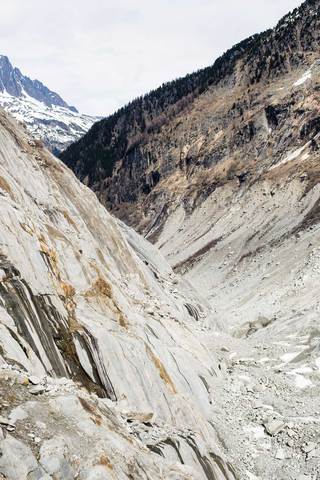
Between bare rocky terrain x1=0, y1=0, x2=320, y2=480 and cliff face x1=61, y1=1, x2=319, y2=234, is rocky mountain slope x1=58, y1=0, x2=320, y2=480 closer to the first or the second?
bare rocky terrain x1=0, y1=0, x2=320, y2=480

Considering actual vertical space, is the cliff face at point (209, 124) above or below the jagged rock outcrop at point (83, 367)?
above

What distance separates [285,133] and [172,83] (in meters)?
78.9

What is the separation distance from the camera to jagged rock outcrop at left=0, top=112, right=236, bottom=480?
37.1 feet

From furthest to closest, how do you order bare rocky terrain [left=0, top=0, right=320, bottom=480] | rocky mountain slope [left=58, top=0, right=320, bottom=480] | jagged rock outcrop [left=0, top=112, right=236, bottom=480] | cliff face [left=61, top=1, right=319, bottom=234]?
1. cliff face [left=61, top=1, right=319, bottom=234]
2. rocky mountain slope [left=58, top=0, right=320, bottom=480]
3. bare rocky terrain [left=0, top=0, right=320, bottom=480]
4. jagged rock outcrop [left=0, top=112, right=236, bottom=480]

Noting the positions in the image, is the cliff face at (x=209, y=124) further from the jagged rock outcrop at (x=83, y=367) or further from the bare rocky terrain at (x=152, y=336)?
the jagged rock outcrop at (x=83, y=367)

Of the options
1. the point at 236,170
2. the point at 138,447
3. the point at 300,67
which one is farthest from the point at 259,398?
the point at 300,67

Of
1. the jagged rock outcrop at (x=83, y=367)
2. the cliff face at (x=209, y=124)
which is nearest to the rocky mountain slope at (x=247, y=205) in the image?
the cliff face at (x=209, y=124)

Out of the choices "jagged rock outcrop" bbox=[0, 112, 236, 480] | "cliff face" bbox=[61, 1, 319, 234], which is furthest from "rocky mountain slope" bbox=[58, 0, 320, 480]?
"jagged rock outcrop" bbox=[0, 112, 236, 480]

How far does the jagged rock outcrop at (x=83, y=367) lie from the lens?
37.1 feet

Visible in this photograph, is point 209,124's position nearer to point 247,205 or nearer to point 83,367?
point 247,205

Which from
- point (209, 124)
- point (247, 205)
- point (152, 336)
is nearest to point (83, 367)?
point (152, 336)

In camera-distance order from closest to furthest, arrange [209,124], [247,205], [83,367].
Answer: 1. [83,367]
2. [247,205]
3. [209,124]

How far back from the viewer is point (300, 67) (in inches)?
4368

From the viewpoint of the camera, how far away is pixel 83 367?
17.2 meters
